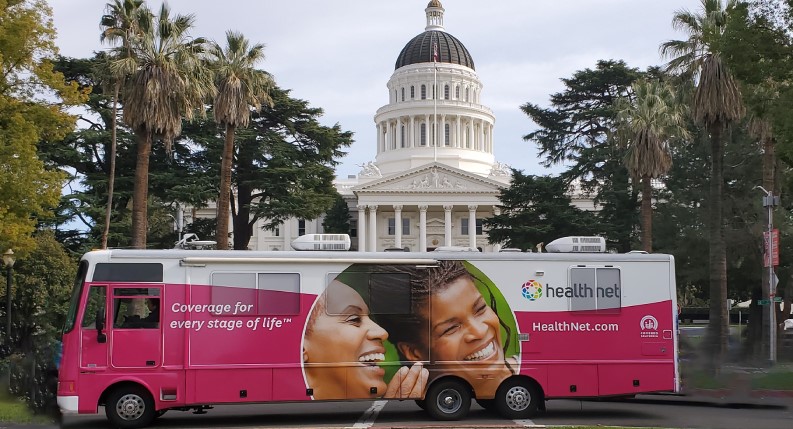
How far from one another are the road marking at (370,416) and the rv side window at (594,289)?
4037mm

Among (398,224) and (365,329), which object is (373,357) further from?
(398,224)

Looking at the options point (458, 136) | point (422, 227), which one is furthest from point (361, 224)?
point (458, 136)

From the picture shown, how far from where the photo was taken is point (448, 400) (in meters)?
15.3

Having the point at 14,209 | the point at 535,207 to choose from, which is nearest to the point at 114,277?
the point at 14,209

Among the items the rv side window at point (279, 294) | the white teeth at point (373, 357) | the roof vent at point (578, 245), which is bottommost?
the white teeth at point (373, 357)

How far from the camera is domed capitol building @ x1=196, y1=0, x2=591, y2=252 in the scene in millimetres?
95688

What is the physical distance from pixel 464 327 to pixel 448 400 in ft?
4.18

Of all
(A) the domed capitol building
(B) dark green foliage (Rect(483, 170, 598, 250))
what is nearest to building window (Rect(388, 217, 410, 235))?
(A) the domed capitol building

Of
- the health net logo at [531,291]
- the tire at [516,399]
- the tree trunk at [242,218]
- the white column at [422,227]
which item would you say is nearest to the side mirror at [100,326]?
the tire at [516,399]

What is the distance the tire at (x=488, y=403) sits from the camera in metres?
15.8

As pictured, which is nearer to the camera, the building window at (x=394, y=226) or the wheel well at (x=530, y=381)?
the wheel well at (x=530, y=381)

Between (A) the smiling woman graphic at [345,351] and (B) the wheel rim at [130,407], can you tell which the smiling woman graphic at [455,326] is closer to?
(A) the smiling woman graphic at [345,351]

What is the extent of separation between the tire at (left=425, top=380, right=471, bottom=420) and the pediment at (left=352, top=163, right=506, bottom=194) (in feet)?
262

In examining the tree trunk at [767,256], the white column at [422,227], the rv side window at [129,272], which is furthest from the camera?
the white column at [422,227]
